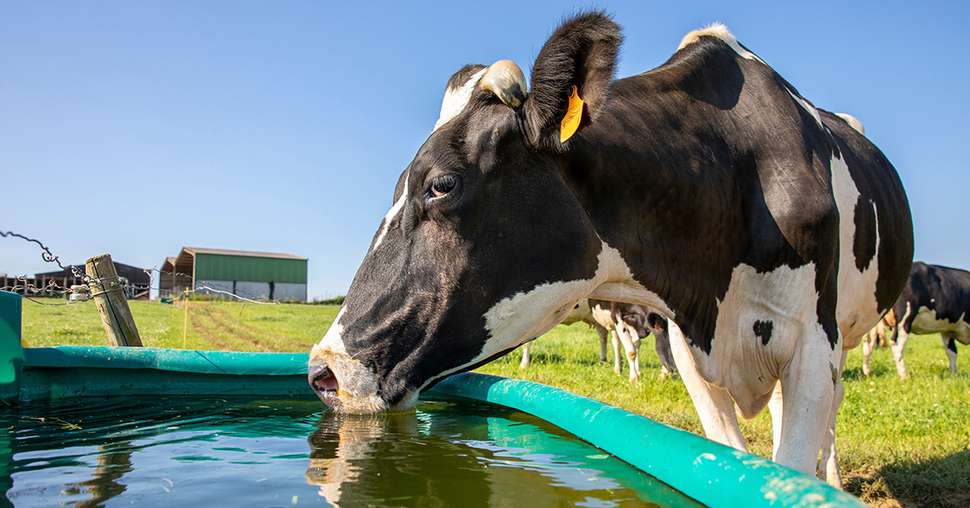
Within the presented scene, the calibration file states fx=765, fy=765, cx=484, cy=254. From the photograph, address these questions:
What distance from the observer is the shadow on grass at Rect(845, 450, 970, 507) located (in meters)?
4.03

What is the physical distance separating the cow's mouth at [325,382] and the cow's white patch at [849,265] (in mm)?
2153

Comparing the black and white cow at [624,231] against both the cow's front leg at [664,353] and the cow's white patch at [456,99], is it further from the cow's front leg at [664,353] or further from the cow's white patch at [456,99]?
the cow's front leg at [664,353]

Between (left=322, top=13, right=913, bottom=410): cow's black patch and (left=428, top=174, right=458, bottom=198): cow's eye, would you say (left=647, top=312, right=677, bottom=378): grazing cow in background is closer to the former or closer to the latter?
(left=322, top=13, right=913, bottom=410): cow's black patch

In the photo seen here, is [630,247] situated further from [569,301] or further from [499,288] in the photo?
[499,288]

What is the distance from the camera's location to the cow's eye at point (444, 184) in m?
2.62

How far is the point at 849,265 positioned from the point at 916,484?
5.34 feet

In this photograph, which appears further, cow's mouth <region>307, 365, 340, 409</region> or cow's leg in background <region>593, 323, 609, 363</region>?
cow's leg in background <region>593, 323, 609, 363</region>

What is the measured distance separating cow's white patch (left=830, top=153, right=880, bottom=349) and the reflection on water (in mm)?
1342

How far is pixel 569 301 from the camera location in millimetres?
2811

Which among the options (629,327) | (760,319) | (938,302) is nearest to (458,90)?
(760,319)

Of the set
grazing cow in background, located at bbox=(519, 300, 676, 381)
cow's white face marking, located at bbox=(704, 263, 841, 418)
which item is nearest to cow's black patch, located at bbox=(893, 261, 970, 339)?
grazing cow in background, located at bbox=(519, 300, 676, 381)

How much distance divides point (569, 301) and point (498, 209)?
45cm

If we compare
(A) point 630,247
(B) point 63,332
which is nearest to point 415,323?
(A) point 630,247

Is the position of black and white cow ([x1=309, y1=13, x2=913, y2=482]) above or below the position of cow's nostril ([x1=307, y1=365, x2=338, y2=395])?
above
